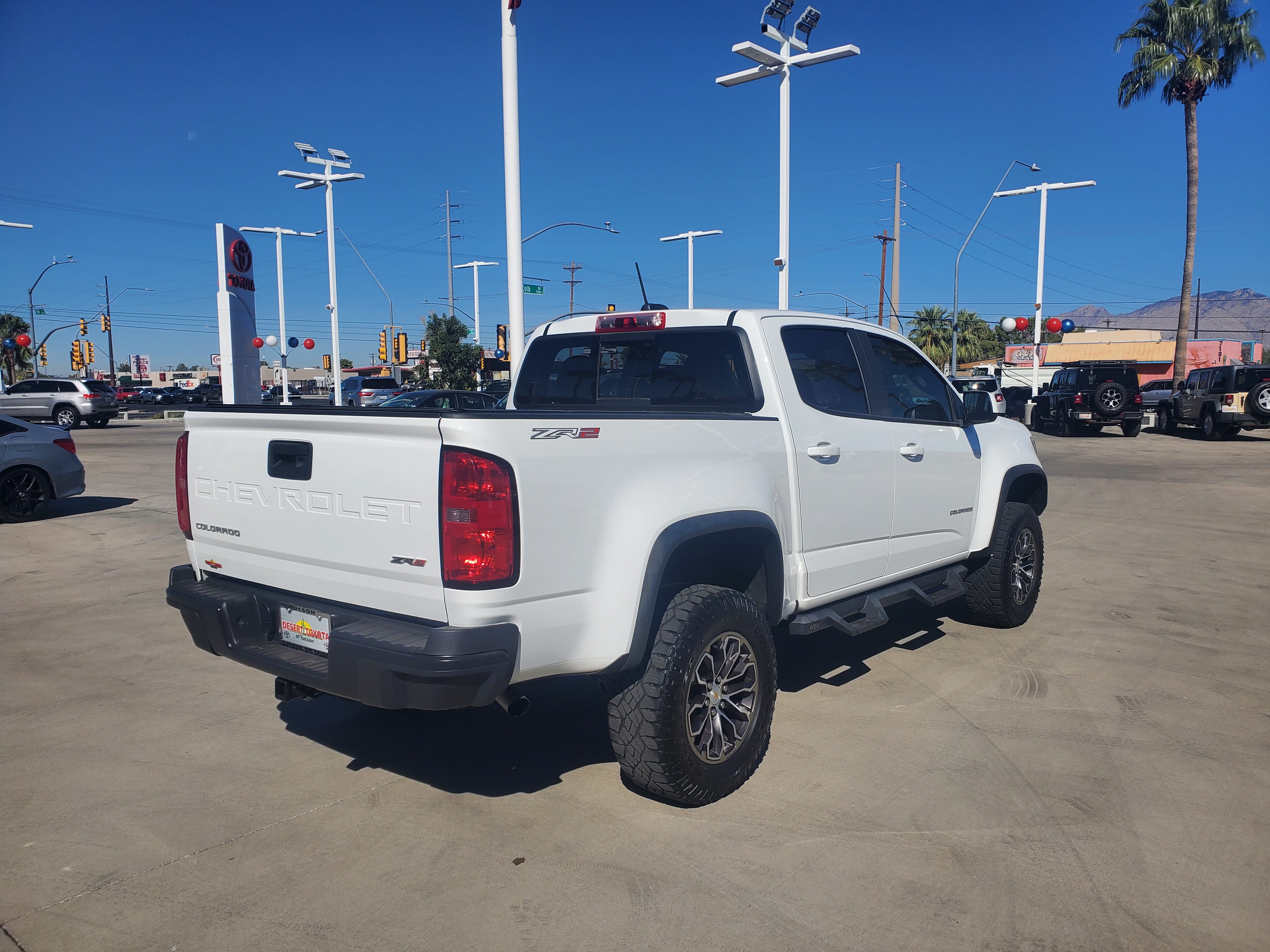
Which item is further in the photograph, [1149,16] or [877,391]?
[1149,16]

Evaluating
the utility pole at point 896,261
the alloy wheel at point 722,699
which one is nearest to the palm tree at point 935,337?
the utility pole at point 896,261

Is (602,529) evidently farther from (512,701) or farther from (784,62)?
(784,62)

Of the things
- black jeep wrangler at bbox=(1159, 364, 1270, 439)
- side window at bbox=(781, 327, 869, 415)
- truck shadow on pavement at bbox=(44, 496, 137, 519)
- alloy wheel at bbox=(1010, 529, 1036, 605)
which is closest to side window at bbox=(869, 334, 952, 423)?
side window at bbox=(781, 327, 869, 415)

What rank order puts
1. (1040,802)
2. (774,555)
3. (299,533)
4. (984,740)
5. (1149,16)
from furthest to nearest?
(1149,16) → (984,740) → (774,555) → (1040,802) → (299,533)

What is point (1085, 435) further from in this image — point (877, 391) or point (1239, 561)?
point (877, 391)

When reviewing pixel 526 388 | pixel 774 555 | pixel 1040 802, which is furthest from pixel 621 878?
pixel 526 388

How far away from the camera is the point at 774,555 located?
406cm

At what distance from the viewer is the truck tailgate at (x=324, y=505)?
10.0 feet

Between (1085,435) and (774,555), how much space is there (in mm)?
26284

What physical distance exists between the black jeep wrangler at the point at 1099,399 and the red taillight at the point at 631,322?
24078 millimetres

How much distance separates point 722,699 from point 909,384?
2.57 m

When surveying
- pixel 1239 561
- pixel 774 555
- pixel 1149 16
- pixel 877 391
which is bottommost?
pixel 1239 561

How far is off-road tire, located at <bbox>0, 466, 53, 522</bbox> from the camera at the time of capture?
35.7ft

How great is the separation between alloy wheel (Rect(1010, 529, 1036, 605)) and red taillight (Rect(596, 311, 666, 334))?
10.0ft
